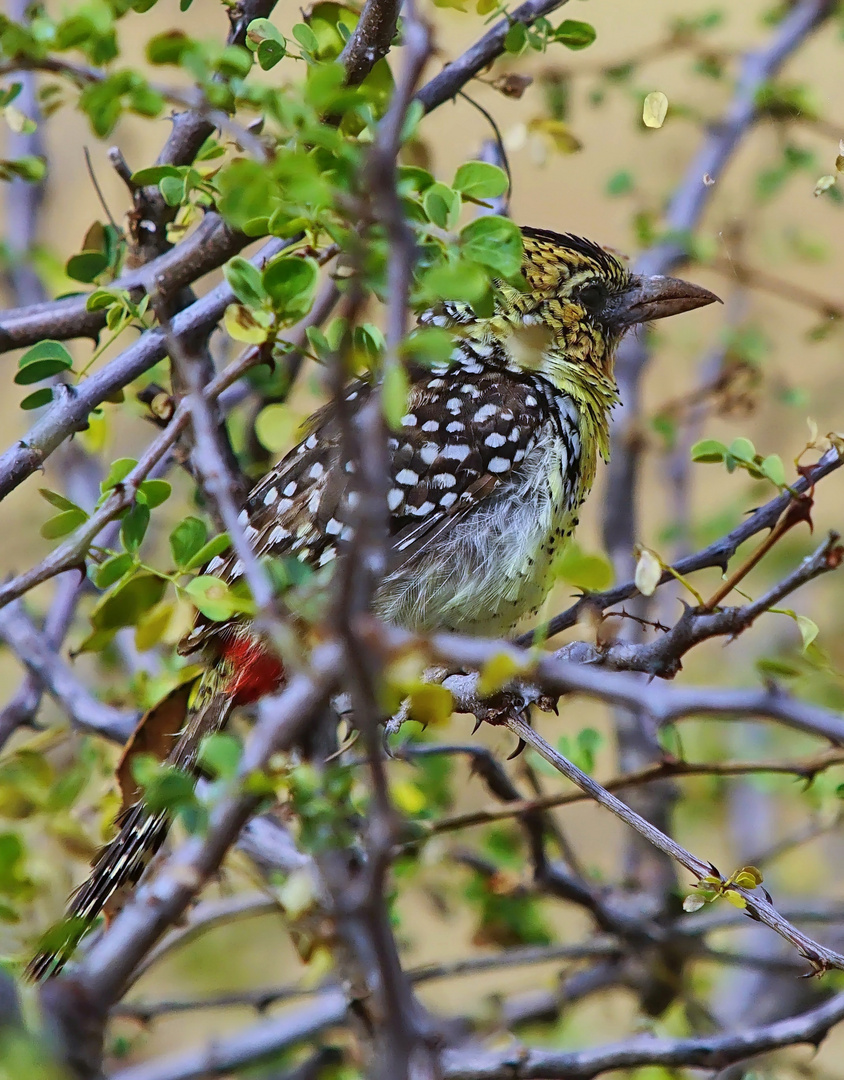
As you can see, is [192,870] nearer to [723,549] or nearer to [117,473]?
[117,473]

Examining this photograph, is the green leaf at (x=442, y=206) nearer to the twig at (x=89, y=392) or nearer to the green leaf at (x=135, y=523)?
the twig at (x=89, y=392)

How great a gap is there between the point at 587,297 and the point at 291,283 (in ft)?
5.41

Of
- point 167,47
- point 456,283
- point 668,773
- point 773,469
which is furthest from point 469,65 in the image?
point 668,773

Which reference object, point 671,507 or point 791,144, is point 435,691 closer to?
point 791,144

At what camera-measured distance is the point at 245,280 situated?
192cm

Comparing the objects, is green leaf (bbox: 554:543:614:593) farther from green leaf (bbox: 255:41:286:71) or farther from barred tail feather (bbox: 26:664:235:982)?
barred tail feather (bbox: 26:664:235:982)

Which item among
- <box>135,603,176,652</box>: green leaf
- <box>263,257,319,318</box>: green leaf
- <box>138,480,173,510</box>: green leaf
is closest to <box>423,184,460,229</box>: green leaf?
<box>263,257,319,318</box>: green leaf

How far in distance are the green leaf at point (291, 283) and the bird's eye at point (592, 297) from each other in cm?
159

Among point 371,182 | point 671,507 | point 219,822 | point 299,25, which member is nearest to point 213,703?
point 299,25

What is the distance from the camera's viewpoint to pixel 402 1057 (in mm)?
1063

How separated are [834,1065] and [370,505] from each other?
231 inches

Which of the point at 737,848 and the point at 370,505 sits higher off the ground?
the point at 370,505

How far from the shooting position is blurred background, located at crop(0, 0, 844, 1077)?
3.19 metres

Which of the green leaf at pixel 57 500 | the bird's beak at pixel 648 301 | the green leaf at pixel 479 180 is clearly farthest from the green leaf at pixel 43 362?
the bird's beak at pixel 648 301
